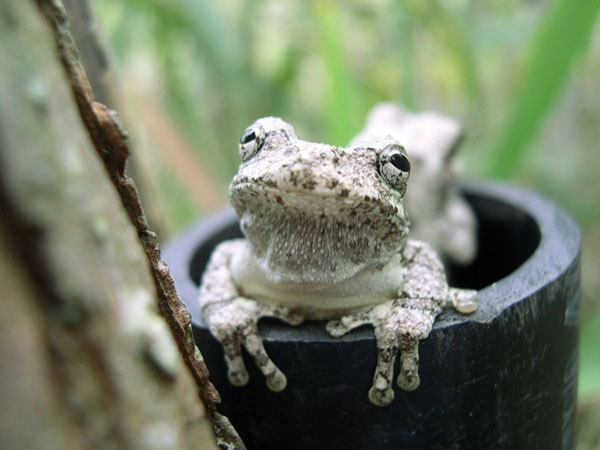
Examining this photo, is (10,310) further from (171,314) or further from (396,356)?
(396,356)

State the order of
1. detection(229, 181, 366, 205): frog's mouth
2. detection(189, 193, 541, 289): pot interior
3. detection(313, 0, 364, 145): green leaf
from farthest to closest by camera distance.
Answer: detection(313, 0, 364, 145): green leaf → detection(189, 193, 541, 289): pot interior → detection(229, 181, 366, 205): frog's mouth

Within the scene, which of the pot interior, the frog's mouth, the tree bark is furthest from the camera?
the pot interior

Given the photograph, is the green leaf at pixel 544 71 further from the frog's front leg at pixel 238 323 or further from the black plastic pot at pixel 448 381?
the frog's front leg at pixel 238 323

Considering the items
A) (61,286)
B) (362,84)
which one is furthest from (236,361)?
(362,84)

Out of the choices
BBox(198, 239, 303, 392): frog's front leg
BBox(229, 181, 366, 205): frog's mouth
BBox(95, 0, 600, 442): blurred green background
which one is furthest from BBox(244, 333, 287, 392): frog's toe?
BBox(95, 0, 600, 442): blurred green background

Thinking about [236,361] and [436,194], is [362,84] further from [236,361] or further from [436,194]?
[236,361]

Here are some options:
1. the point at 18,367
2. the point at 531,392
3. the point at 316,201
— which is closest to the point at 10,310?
the point at 18,367

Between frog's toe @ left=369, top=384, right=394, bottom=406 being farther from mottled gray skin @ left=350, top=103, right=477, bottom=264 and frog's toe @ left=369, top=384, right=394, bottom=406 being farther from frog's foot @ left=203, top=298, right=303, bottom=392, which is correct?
mottled gray skin @ left=350, top=103, right=477, bottom=264

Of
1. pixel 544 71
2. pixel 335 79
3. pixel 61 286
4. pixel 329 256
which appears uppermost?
pixel 335 79
